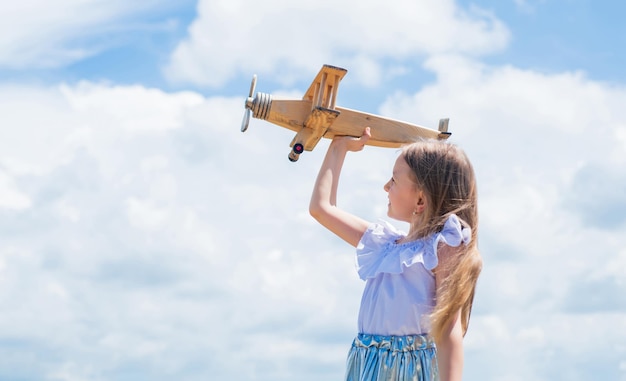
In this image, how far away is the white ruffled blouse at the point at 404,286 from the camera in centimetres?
428

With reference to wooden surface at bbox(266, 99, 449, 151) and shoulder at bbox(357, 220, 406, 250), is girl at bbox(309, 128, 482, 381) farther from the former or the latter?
wooden surface at bbox(266, 99, 449, 151)

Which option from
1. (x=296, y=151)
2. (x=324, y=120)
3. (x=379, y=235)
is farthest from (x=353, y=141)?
(x=379, y=235)

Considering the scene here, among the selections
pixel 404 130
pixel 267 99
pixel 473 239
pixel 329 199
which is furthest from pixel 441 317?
pixel 267 99

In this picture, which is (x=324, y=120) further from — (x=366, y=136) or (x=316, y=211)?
(x=316, y=211)

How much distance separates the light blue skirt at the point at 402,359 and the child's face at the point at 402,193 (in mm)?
727

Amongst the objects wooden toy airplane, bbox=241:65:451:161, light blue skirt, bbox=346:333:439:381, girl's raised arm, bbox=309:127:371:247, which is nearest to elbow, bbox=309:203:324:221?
girl's raised arm, bbox=309:127:371:247

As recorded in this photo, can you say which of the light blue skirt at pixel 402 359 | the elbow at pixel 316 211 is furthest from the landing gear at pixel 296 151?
the light blue skirt at pixel 402 359

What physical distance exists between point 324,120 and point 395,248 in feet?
3.38

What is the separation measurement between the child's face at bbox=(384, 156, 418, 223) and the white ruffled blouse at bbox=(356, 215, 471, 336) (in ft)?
0.62

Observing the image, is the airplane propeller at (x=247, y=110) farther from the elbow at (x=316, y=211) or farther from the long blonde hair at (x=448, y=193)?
the long blonde hair at (x=448, y=193)

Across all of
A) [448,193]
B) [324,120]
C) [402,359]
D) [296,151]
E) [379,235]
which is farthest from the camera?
[296,151]

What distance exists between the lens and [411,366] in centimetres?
424

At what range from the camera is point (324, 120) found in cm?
509

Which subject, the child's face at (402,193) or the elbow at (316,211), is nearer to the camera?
the child's face at (402,193)
